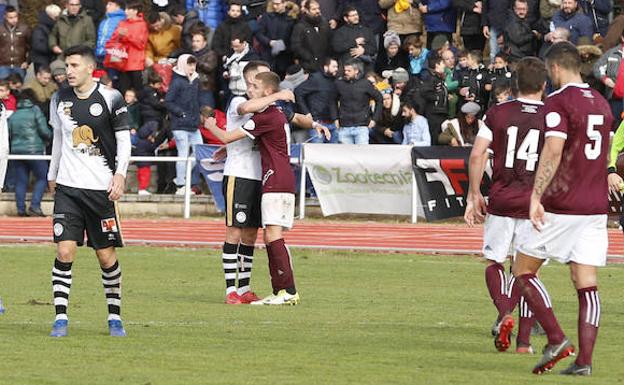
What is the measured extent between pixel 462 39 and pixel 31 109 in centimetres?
779

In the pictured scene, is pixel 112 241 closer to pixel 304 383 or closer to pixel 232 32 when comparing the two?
pixel 304 383

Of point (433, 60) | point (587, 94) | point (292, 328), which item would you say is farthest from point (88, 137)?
point (433, 60)

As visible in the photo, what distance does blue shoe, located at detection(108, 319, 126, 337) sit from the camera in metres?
12.4

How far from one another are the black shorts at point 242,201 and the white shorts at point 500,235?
3.93 m

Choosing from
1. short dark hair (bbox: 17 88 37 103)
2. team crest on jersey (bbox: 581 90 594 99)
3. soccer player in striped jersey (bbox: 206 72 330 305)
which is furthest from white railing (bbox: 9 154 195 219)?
team crest on jersey (bbox: 581 90 594 99)

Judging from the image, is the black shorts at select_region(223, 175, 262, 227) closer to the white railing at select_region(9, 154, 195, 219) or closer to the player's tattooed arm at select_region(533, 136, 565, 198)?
the player's tattooed arm at select_region(533, 136, 565, 198)

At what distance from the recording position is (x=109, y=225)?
1236cm

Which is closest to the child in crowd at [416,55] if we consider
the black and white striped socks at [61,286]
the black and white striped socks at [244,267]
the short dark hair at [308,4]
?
the short dark hair at [308,4]

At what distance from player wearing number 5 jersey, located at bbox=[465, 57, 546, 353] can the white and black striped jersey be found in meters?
2.77

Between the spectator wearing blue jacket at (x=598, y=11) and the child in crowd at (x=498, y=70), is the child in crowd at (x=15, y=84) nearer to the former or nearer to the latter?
the child in crowd at (x=498, y=70)

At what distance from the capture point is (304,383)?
9.88 meters

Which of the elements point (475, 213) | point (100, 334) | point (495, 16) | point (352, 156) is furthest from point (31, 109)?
point (475, 213)

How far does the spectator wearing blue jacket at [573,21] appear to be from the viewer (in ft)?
88.3

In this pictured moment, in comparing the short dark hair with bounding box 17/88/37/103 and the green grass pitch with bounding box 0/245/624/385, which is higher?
the short dark hair with bounding box 17/88/37/103
